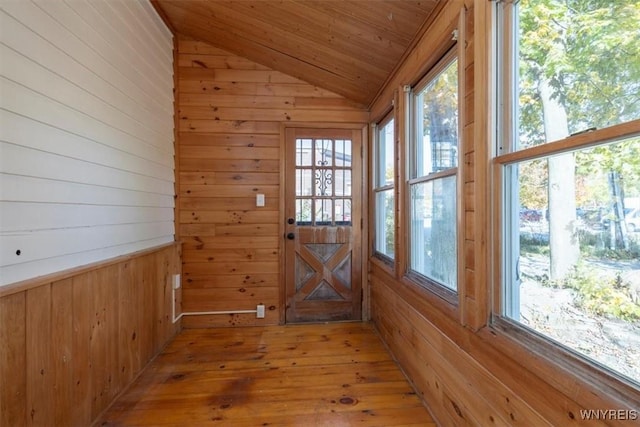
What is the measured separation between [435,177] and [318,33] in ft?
4.47

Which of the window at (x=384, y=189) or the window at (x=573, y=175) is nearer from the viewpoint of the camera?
the window at (x=573, y=175)

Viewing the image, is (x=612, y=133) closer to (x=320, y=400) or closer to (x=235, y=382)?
(x=320, y=400)

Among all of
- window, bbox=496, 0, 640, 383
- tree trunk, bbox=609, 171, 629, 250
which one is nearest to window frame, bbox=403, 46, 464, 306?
window, bbox=496, 0, 640, 383

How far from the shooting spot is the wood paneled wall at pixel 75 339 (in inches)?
45.4

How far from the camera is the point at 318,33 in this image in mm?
2137

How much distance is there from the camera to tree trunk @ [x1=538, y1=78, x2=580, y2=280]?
2.94ft

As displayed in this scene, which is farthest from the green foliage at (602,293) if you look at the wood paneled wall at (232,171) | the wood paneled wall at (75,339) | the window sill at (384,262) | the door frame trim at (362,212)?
the wood paneled wall at (232,171)

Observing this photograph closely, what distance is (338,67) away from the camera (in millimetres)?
2490

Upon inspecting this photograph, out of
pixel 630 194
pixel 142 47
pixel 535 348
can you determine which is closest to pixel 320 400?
pixel 535 348

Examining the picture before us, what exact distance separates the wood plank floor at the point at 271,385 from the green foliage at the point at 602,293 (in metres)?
1.17

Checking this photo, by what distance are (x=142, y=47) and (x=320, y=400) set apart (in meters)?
2.76

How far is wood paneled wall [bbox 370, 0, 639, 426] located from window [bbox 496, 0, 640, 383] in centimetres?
7

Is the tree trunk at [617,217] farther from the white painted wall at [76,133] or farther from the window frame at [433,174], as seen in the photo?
the white painted wall at [76,133]

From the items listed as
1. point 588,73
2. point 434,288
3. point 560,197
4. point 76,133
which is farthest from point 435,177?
point 76,133
